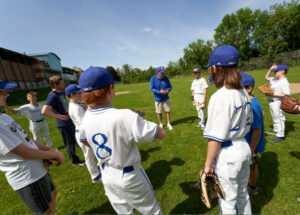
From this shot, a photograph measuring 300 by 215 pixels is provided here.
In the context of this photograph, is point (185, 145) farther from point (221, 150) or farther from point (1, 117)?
point (1, 117)

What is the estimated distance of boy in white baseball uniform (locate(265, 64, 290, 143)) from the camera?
171 inches

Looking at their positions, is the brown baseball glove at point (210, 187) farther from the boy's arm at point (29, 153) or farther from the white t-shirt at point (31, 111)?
the white t-shirt at point (31, 111)

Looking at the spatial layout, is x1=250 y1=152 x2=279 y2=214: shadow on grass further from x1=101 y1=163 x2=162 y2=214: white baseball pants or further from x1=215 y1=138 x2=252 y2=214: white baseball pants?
x1=101 y1=163 x2=162 y2=214: white baseball pants

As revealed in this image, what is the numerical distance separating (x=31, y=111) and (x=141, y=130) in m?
5.40

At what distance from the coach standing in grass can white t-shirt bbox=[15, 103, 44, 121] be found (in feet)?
5.81

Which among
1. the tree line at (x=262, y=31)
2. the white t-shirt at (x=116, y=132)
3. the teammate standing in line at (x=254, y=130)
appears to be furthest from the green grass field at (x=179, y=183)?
the tree line at (x=262, y=31)

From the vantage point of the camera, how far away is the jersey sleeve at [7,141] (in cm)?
163

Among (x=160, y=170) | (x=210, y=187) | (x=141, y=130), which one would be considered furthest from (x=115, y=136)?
(x=160, y=170)

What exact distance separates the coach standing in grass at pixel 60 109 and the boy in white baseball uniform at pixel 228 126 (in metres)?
3.72

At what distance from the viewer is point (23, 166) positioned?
1.84 m

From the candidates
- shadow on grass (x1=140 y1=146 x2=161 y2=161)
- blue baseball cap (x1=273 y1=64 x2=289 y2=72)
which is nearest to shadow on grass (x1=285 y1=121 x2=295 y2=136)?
blue baseball cap (x1=273 y1=64 x2=289 y2=72)

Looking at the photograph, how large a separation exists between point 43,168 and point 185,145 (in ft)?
14.1

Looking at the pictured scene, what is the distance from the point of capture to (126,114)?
1.51 metres

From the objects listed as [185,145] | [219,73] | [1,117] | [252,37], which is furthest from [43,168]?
[252,37]
